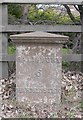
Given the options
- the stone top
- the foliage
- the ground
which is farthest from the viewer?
the foliage

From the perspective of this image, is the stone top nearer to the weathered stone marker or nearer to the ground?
the weathered stone marker

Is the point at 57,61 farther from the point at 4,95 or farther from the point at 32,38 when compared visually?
the point at 4,95

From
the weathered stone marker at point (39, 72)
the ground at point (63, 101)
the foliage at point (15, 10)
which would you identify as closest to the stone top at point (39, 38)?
the weathered stone marker at point (39, 72)

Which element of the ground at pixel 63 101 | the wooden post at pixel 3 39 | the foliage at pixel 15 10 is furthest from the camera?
the foliage at pixel 15 10

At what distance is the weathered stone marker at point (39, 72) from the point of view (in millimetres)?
5277

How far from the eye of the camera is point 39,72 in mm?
5293

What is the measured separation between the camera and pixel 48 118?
15.9 ft

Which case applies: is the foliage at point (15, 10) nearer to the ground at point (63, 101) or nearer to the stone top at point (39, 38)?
the ground at point (63, 101)

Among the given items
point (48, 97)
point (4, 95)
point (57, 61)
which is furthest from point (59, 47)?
point (4, 95)

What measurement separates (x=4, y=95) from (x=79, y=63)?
1595mm

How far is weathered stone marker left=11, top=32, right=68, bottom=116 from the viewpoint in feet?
17.3

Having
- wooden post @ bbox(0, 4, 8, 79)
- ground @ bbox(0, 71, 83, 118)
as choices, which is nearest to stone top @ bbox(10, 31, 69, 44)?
ground @ bbox(0, 71, 83, 118)

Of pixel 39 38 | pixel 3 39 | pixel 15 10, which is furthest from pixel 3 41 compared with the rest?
pixel 15 10

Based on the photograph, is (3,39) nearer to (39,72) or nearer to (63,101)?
(39,72)
